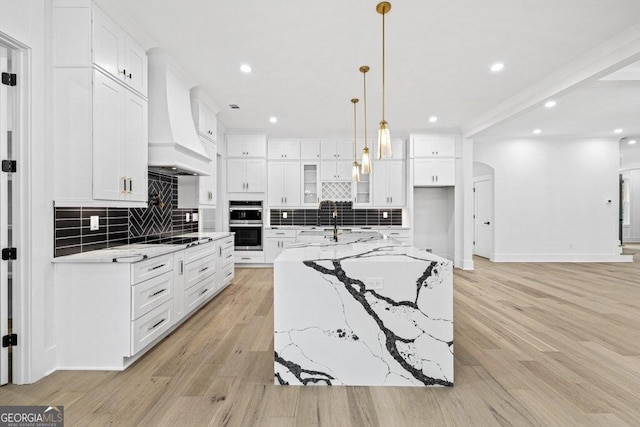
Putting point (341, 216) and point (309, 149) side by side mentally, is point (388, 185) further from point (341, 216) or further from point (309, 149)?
point (309, 149)

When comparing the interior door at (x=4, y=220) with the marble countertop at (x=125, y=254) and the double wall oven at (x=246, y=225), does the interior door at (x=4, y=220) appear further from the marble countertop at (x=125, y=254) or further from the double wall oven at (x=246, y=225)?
the double wall oven at (x=246, y=225)

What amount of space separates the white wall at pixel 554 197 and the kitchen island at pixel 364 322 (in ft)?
19.2

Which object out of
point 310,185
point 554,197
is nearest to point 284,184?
point 310,185

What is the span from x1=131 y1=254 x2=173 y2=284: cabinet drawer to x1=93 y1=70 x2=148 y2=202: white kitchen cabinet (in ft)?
2.03

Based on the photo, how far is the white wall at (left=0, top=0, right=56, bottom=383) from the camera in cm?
200

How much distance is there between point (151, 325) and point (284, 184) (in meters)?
4.09

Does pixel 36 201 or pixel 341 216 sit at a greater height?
pixel 36 201

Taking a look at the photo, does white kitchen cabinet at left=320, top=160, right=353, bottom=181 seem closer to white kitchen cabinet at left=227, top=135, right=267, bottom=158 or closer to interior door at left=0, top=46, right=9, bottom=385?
white kitchen cabinet at left=227, top=135, right=267, bottom=158

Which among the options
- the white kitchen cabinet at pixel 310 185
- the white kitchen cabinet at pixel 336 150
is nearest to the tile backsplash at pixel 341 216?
the white kitchen cabinet at pixel 310 185

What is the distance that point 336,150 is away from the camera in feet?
20.5

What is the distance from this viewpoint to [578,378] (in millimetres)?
2105

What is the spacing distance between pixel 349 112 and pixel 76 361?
178 inches

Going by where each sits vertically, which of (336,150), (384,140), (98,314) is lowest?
(98,314)

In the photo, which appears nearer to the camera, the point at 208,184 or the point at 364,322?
the point at 364,322
